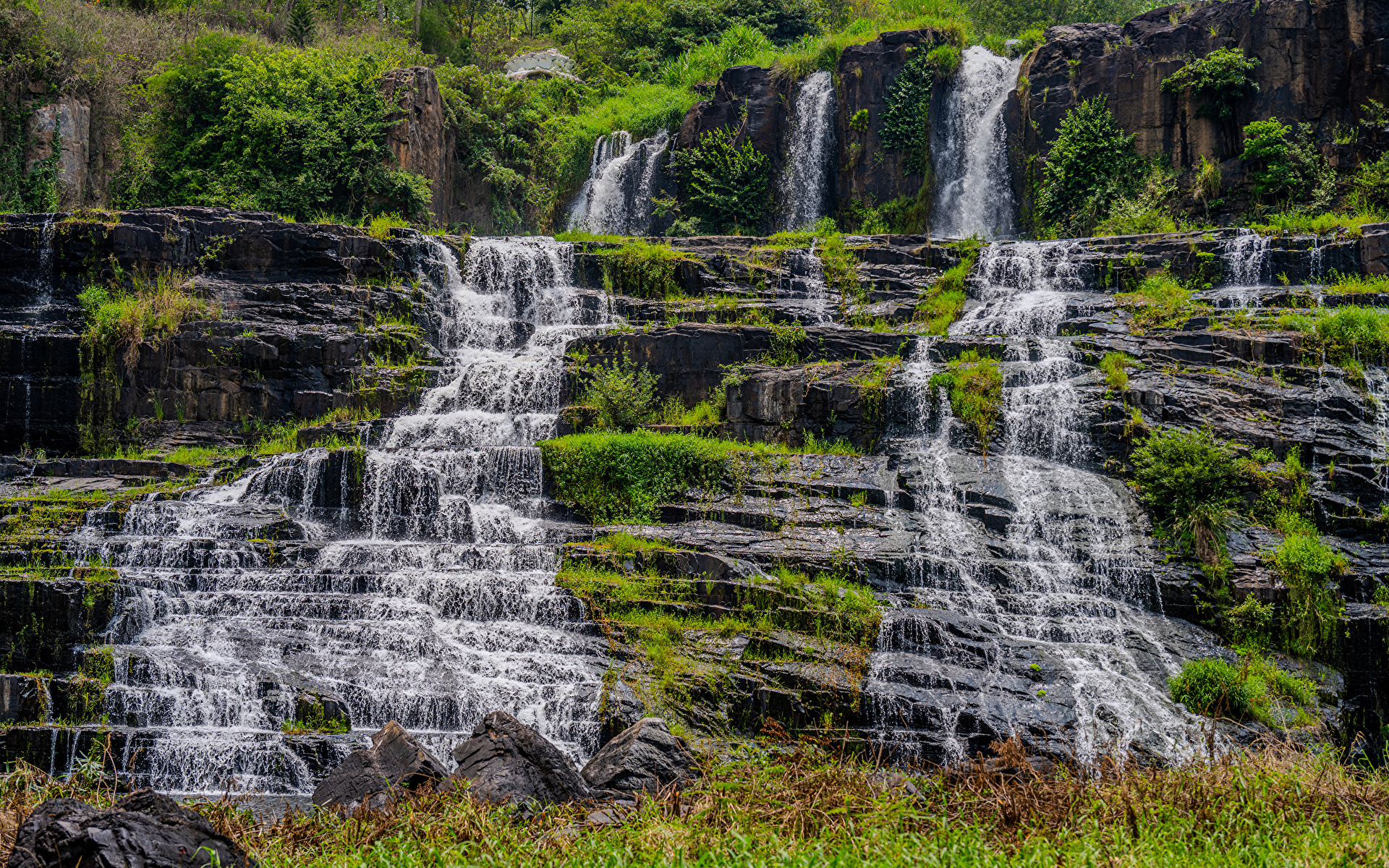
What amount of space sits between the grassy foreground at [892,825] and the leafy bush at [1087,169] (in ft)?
67.7

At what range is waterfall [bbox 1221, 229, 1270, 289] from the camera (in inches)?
736

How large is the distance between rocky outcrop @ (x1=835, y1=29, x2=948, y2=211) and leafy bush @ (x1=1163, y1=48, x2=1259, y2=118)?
715 centimetres

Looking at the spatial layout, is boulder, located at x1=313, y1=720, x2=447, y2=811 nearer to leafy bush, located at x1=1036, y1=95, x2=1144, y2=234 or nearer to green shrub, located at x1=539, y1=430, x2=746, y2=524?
green shrub, located at x1=539, y1=430, x2=746, y2=524

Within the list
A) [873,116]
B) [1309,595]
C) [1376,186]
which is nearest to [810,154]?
[873,116]

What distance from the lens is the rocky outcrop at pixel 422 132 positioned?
25.3 meters

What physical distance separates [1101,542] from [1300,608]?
100 inches

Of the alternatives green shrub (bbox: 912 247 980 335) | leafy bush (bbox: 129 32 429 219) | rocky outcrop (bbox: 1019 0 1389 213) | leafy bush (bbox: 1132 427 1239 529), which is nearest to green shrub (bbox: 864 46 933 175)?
rocky outcrop (bbox: 1019 0 1389 213)

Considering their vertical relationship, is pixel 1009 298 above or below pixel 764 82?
below

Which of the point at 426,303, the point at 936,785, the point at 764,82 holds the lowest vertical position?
the point at 936,785

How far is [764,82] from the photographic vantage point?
29156 millimetres

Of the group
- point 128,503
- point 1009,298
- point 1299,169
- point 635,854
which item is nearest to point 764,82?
point 1009,298

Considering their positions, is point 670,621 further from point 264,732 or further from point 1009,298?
point 1009,298

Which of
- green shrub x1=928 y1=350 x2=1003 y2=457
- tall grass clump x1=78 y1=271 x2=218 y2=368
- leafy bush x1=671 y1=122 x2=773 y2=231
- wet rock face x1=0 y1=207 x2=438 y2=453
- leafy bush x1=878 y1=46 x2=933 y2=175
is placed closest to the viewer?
green shrub x1=928 y1=350 x2=1003 y2=457

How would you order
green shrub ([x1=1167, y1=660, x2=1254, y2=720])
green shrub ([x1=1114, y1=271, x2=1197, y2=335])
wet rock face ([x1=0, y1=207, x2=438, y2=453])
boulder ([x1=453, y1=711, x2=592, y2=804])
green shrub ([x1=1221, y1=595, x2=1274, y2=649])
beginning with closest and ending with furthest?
boulder ([x1=453, y1=711, x2=592, y2=804]) → green shrub ([x1=1167, y1=660, x2=1254, y2=720]) → green shrub ([x1=1221, y1=595, x2=1274, y2=649]) → green shrub ([x1=1114, y1=271, x2=1197, y2=335]) → wet rock face ([x1=0, y1=207, x2=438, y2=453])
